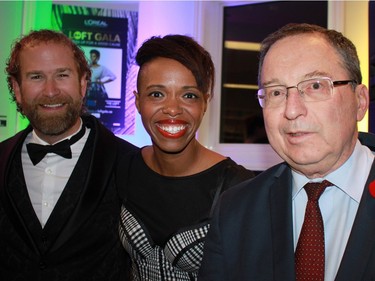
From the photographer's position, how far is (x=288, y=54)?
55.6 inches

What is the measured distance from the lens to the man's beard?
7.52 feet

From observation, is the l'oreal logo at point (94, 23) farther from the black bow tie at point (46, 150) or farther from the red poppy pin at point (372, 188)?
the red poppy pin at point (372, 188)

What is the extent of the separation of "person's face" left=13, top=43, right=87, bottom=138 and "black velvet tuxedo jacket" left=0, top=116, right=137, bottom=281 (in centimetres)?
20

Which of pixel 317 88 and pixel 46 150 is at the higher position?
pixel 317 88

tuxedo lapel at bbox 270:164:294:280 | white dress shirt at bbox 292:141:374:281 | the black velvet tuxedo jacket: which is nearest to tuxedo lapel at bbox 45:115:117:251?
the black velvet tuxedo jacket

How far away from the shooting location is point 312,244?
1.35 meters

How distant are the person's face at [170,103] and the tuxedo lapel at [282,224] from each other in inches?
24.1

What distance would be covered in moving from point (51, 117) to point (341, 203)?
61.8 inches

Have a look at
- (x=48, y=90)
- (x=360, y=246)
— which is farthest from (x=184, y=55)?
Answer: (x=360, y=246)

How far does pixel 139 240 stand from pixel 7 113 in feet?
8.27

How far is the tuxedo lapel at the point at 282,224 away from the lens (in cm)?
137

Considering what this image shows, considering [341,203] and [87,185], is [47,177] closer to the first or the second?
[87,185]

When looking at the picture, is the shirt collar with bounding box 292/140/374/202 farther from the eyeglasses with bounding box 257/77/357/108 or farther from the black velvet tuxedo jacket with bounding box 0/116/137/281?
the black velvet tuxedo jacket with bounding box 0/116/137/281

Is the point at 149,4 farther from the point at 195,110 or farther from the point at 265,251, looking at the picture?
the point at 265,251
